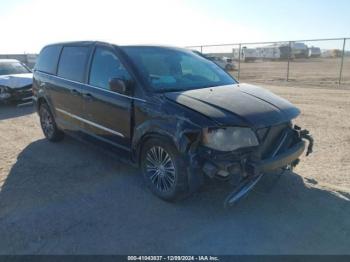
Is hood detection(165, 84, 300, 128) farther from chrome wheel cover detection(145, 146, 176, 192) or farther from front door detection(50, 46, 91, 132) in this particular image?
front door detection(50, 46, 91, 132)

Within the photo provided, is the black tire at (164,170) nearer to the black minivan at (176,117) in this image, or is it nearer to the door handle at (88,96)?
the black minivan at (176,117)

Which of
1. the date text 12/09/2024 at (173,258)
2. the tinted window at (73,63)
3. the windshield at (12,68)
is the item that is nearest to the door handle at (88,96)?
the tinted window at (73,63)

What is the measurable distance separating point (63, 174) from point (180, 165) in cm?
222

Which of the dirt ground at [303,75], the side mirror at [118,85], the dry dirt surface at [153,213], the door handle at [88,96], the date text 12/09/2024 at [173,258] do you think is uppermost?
the side mirror at [118,85]

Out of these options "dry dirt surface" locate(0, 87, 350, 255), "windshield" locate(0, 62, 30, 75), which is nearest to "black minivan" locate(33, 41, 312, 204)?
"dry dirt surface" locate(0, 87, 350, 255)

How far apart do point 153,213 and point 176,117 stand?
1.16 metres

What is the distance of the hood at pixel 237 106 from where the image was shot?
10.9 ft

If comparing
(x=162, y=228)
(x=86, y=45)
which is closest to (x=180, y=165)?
(x=162, y=228)

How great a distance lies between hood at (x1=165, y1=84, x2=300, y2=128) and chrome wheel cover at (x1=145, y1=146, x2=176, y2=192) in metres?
0.68

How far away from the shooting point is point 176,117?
3.43 meters

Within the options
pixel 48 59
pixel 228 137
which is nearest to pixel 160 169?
pixel 228 137

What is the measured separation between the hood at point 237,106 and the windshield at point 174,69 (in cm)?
29

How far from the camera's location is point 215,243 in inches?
123

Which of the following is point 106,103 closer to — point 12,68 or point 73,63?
point 73,63
